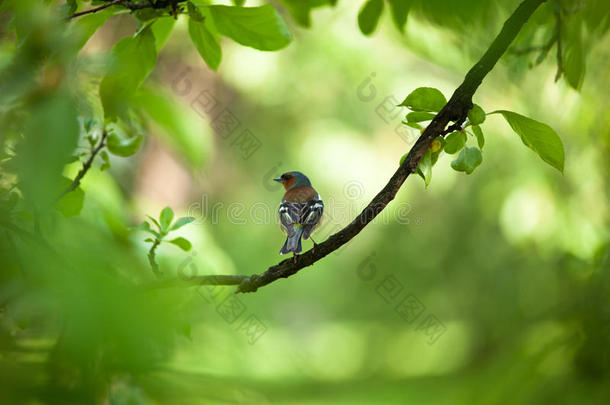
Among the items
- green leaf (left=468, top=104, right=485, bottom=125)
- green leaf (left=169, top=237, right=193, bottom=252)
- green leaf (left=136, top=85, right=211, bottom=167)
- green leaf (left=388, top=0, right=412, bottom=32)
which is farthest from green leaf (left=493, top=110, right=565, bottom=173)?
green leaf (left=169, top=237, right=193, bottom=252)

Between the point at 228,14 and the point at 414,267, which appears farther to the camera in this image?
the point at 414,267

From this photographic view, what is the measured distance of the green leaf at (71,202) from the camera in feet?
1.88

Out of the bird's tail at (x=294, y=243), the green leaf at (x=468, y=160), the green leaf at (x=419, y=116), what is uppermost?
the bird's tail at (x=294, y=243)

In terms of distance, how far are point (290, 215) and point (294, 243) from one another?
0.19 metres

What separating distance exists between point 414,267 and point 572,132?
1.86m

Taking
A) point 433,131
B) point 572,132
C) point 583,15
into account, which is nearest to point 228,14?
point 433,131

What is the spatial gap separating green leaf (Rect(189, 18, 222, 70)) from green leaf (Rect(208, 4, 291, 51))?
5 centimetres

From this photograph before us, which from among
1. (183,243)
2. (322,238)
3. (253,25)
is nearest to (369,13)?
(253,25)

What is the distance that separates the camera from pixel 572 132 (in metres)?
1.32

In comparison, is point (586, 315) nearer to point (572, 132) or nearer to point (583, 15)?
point (583, 15)

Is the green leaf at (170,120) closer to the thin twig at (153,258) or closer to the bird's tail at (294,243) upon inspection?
the thin twig at (153,258)

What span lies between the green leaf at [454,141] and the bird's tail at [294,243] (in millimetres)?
490

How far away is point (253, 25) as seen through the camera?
592 mm

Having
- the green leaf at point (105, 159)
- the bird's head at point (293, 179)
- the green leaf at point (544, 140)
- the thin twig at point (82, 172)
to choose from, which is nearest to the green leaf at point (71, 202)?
the thin twig at point (82, 172)
